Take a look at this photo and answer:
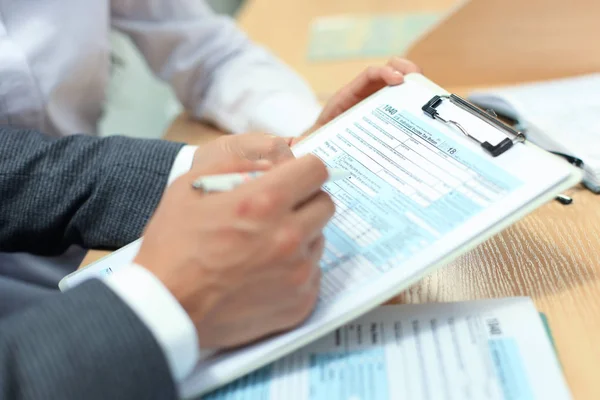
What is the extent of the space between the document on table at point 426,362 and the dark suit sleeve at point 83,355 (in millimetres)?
59

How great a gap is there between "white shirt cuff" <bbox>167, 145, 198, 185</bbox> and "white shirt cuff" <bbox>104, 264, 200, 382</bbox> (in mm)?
228

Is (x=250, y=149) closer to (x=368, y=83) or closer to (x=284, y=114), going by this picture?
(x=368, y=83)

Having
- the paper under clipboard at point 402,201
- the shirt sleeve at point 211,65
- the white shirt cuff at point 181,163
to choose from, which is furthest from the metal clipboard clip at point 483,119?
the shirt sleeve at point 211,65

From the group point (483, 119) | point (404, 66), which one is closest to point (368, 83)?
point (404, 66)

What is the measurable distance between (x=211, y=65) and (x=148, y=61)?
122 mm

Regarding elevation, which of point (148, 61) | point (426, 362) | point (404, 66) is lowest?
point (148, 61)

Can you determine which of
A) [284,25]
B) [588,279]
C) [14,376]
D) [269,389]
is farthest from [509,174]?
[284,25]

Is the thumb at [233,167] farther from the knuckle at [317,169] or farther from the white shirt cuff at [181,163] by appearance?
the white shirt cuff at [181,163]

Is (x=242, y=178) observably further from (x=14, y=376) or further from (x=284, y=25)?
(x=284, y=25)

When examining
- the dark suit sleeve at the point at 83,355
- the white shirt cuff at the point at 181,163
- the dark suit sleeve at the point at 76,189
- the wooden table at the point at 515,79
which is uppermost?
the wooden table at the point at 515,79

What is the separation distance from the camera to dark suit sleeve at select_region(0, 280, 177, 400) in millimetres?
344

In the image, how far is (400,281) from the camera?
1.30ft

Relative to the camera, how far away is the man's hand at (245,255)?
14.8 inches

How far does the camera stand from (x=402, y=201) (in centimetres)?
45
